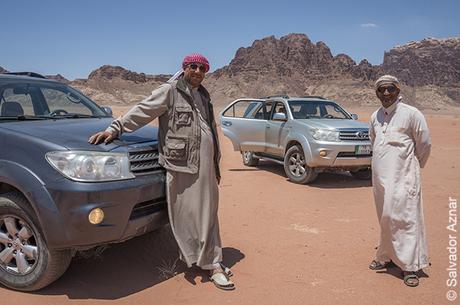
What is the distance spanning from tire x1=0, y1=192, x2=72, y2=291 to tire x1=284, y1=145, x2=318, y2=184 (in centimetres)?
575

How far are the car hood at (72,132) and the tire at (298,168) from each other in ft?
15.6

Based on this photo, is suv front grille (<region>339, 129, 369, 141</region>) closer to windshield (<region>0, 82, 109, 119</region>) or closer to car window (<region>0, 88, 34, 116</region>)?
windshield (<region>0, 82, 109, 119</region>)

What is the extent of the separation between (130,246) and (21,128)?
1853mm

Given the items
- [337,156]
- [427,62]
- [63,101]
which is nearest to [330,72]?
[427,62]

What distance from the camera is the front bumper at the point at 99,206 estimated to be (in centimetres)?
332

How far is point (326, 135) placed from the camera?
27.5 feet

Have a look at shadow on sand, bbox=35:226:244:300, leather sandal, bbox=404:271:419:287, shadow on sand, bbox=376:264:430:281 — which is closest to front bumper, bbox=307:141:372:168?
shadow on sand, bbox=35:226:244:300

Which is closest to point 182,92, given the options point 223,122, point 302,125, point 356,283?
point 356,283

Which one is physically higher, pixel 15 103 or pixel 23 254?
pixel 15 103

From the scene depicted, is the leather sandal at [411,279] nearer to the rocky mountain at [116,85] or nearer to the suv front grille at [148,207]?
the suv front grille at [148,207]

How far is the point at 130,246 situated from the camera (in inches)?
195

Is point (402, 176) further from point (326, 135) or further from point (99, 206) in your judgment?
point (326, 135)

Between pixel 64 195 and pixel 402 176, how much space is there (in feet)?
9.50

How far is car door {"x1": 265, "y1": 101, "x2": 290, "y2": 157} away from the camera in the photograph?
9.45 meters
